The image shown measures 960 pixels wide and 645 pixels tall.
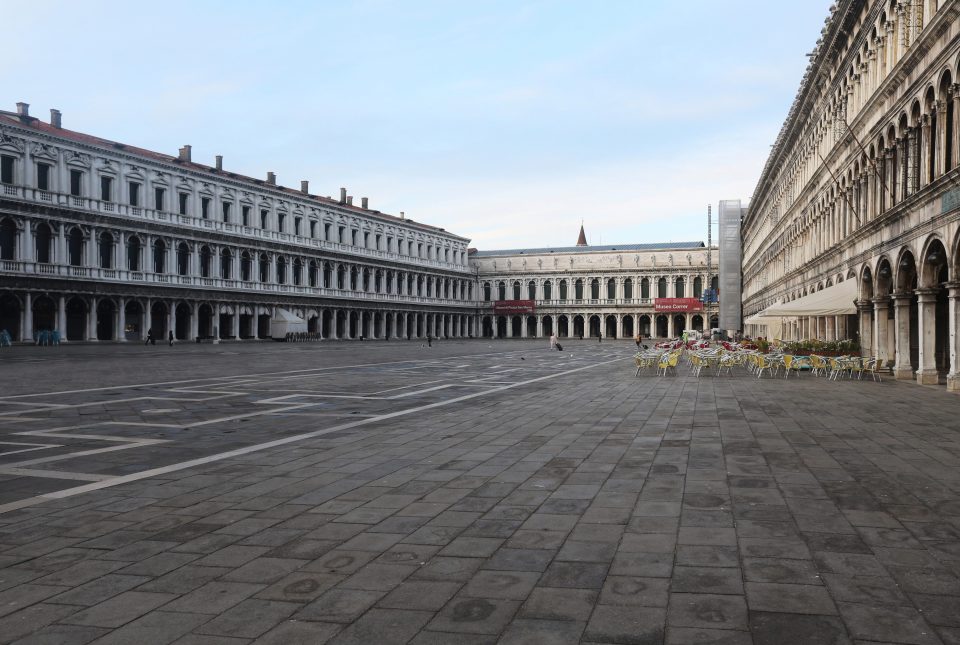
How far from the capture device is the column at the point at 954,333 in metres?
15.9

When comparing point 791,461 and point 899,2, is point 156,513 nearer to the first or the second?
point 791,461

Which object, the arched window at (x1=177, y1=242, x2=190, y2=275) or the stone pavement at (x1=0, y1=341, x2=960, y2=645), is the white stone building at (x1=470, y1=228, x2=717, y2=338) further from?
the stone pavement at (x1=0, y1=341, x2=960, y2=645)

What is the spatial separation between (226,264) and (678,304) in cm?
5926

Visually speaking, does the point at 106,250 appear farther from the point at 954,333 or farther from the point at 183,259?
the point at 954,333

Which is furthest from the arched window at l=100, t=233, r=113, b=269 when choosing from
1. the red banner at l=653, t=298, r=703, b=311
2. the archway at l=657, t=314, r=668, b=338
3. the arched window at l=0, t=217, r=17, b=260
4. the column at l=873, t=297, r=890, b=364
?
the archway at l=657, t=314, r=668, b=338

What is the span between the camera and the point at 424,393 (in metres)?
16.7

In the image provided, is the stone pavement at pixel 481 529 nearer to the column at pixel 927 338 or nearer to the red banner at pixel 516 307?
the column at pixel 927 338

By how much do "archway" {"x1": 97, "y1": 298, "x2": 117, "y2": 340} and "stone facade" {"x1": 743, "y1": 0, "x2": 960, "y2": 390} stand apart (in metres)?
43.6

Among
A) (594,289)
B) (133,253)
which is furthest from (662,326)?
(133,253)

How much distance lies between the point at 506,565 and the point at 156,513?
120 inches

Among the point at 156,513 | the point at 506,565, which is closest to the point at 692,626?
the point at 506,565

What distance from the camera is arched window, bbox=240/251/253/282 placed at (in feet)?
210

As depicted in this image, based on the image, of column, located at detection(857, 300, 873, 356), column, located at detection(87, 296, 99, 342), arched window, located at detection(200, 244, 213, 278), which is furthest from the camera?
arched window, located at detection(200, 244, 213, 278)

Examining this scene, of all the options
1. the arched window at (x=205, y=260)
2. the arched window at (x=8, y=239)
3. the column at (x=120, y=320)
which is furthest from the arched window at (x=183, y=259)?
the arched window at (x=8, y=239)
